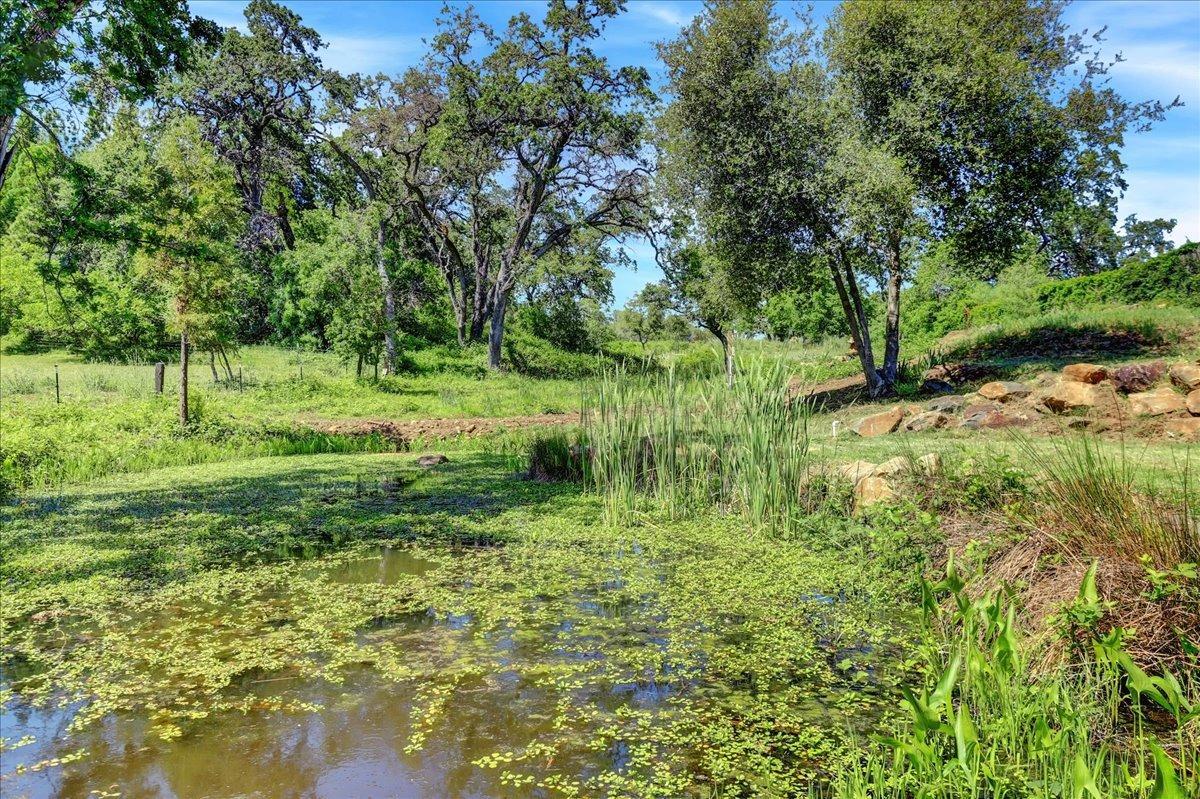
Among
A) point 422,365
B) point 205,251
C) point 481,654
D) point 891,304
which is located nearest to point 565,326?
point 422,365

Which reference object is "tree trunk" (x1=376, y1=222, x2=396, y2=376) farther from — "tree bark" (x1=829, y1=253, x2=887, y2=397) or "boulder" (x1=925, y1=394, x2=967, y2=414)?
"boulder" (x1=925, y1=394, x2=967, y2=414)

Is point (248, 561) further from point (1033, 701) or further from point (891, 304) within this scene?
point (891, 304)

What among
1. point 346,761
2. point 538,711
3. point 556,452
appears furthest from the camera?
point 556,452

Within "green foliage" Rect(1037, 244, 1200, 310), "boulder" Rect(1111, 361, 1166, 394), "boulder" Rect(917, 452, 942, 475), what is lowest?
"boulder" Rect(917, 452, 942, 475)

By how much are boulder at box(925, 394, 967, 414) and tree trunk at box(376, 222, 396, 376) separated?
14565mm

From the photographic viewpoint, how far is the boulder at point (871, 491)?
21.3ft

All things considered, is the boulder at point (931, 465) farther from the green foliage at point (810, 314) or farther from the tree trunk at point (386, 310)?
the green foliage at point (810, 314)

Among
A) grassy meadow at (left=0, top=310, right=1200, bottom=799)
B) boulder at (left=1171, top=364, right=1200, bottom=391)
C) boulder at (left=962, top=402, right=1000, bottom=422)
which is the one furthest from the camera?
boulder at (left=962, top=402, right=1000, bottom=422)

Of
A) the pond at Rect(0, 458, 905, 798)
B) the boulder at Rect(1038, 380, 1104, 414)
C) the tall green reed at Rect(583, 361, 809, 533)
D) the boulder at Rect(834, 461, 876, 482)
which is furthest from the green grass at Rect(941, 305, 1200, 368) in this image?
the pond at Rect(0, 458, 905, 798)

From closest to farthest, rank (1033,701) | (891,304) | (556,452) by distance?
1. (1033,701)
2. (556,452)
3. (891,304)

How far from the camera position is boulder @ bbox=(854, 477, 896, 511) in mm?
6501

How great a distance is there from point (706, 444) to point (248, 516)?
5423 millimetres

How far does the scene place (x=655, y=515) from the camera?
800cm

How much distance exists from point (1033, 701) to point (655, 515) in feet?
16.7
